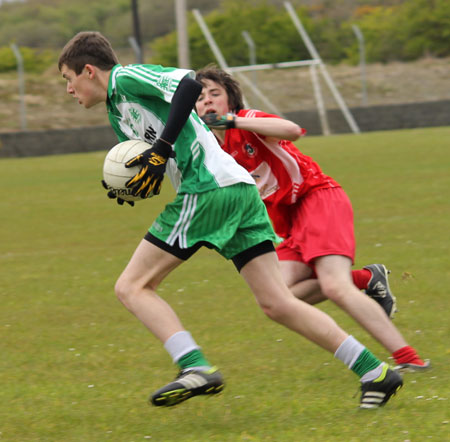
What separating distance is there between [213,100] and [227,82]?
0.14 m

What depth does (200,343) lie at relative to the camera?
19.5 ft

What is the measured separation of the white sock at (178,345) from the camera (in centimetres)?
414

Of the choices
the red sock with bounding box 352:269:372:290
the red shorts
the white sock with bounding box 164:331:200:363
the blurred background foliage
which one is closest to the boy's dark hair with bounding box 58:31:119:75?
the white sock with bounding box 164:331:200:363

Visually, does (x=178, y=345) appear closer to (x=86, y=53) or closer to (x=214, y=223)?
(x=214, y=223)

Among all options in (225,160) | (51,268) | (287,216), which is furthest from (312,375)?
(51,268)

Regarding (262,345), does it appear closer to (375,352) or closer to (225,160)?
(375,352)

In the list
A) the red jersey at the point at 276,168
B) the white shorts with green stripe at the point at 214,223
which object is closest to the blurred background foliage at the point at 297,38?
the red jersey at the point at 276,168

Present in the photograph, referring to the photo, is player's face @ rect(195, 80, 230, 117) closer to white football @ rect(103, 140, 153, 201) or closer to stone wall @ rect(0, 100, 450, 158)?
white football @ rect(103, 140, 153, 201)

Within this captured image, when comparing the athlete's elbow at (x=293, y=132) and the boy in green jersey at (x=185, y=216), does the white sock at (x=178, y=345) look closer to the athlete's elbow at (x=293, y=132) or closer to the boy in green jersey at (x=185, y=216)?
the boy in green jersey at (x=185, y=216)

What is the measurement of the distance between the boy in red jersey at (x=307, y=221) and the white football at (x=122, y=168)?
0.58 m

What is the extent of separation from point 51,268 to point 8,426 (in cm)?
498

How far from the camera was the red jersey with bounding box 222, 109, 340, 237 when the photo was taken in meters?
5.05

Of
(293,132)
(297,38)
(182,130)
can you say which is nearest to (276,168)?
(293,132)

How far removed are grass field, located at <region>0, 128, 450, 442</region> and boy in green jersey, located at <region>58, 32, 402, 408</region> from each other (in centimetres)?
33
